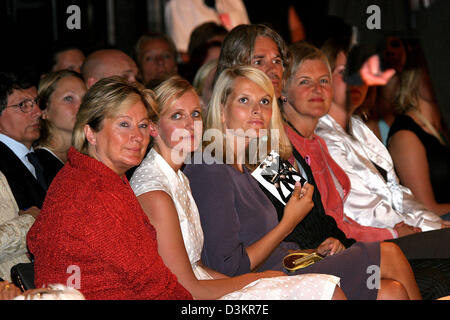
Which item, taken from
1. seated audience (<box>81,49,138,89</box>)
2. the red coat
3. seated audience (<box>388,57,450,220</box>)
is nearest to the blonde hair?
the red coat

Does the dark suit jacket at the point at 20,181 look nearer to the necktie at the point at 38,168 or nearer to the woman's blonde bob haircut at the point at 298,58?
the necktie at the point at 38,168

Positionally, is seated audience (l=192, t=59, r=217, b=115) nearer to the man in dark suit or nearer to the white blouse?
the white blouse

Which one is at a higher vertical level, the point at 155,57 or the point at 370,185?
the point at 155,57

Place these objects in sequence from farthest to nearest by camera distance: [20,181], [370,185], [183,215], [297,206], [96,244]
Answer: [370,185] < [20,181] < [297,206] < [183,215] < [96,244]

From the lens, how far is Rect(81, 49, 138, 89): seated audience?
3.86 metres

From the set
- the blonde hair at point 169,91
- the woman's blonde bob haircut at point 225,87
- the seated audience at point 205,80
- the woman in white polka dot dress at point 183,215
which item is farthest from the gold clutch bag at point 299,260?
the seated audience at point 205,80

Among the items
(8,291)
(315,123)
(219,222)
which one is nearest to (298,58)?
(315,123)

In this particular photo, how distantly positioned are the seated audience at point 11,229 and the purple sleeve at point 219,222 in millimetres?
681

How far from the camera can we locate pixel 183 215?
8.27 ft

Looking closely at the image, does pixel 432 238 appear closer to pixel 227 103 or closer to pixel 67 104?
pixel 227 103

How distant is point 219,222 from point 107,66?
1633mm

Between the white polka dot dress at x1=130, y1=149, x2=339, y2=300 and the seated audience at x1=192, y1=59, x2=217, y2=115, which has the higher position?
the seated audience at x1=192, y1=59, x2=217, y2=115

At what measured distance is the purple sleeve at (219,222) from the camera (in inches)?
102

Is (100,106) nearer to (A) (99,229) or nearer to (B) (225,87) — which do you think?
(A) (99,229)
